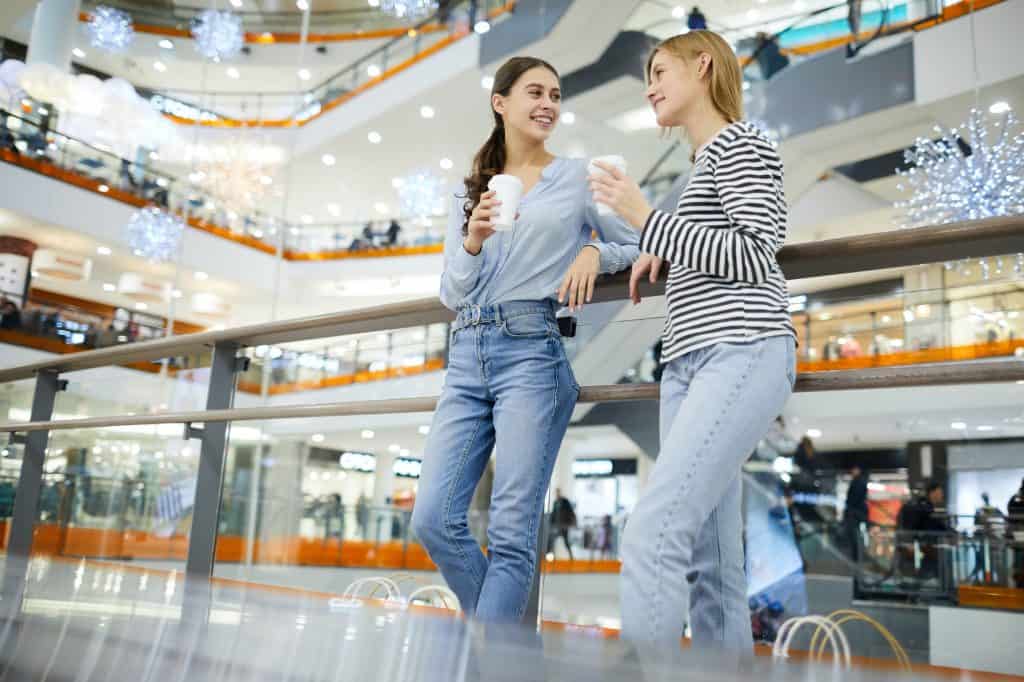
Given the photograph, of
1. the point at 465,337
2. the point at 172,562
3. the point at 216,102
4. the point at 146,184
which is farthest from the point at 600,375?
the point at 216,102

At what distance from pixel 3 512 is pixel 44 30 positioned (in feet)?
29.6

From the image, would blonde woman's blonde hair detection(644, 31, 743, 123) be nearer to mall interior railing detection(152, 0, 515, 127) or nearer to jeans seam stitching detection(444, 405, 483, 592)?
jeans seam stitching detection(444, 405, 483, 592)

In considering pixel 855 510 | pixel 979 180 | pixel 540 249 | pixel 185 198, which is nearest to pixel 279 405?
pixel 540 249

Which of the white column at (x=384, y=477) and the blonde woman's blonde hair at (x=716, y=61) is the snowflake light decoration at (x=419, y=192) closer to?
the white column at (x=384, y=477)

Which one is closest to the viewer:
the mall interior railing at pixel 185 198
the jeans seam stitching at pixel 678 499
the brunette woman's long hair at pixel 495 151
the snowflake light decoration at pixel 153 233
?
the jeans seam stitching at pixel 678 499

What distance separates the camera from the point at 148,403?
9.09 feet

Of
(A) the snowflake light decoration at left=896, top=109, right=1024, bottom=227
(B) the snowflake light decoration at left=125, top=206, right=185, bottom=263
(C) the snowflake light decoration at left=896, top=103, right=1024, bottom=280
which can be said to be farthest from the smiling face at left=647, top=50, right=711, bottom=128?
(B) the snowflake light decoration at left=125, top=206, right=185, bottom=263

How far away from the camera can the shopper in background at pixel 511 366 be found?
1.46 m

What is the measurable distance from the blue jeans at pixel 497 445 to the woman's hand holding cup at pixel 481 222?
0.36ft

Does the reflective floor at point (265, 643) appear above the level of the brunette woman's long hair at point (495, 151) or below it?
below

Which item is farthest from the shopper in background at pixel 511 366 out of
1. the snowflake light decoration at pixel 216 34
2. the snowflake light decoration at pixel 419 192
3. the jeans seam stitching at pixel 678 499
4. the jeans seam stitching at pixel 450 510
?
the snowflake light decoration at pixel 419 192

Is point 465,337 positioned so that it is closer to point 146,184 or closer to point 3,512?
point 3,512

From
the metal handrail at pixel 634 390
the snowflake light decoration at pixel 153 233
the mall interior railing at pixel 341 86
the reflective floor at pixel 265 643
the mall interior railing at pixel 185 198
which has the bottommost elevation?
the reflective floor at pixel 265 643

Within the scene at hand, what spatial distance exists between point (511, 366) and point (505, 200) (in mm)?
300
